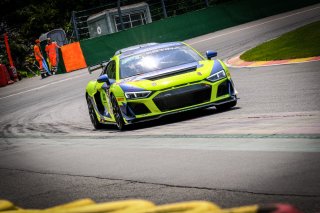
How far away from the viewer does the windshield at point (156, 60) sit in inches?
458

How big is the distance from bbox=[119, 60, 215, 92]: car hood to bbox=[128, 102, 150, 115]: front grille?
252 mm

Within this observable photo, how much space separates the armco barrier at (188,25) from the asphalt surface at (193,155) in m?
16.4

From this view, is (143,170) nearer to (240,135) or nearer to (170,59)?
(240,135)

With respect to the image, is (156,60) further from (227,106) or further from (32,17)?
(32,17)

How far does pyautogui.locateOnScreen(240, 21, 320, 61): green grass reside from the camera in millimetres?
17364

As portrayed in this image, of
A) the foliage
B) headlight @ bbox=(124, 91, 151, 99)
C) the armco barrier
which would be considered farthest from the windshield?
the foliage

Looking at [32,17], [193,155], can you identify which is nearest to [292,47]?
[193,155]

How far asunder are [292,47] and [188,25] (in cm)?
1521

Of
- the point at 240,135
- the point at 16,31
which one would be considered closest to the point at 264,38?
the point at 240,135

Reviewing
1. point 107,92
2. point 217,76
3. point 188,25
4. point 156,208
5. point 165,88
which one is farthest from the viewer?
point 188,25

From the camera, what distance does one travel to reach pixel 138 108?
424 inches

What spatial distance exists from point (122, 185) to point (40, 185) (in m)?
1.21

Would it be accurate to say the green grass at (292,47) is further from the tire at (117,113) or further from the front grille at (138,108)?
the front grille at (138,108)

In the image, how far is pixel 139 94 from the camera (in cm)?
1075
